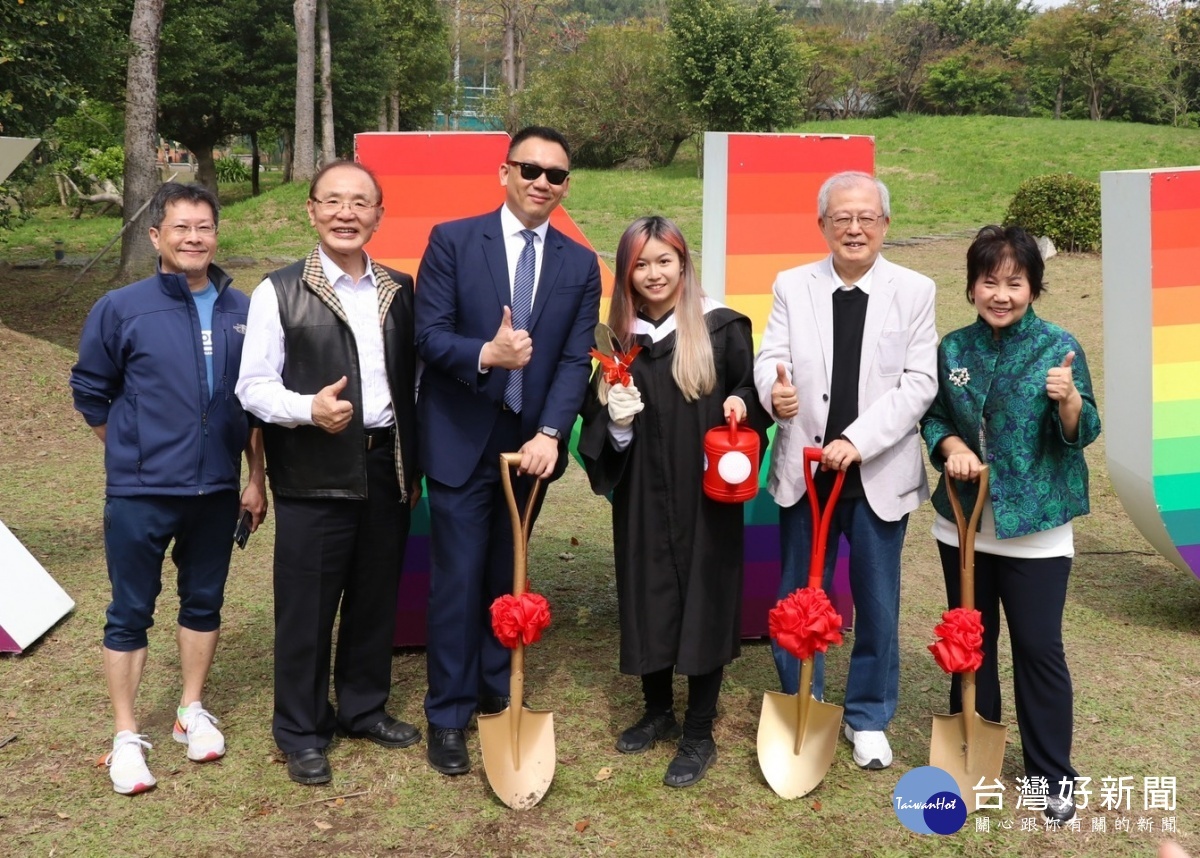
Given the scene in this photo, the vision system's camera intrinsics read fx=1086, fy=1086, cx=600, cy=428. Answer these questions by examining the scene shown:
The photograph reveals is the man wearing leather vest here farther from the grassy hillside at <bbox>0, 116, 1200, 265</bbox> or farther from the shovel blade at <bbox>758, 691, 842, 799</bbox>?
the grassy hillside at <bbox>0, 116, 1200, 265</bbox>

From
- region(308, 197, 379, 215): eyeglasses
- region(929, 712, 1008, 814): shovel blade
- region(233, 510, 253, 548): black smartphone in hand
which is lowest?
region(929, 712, 1008, 814): shovel blade

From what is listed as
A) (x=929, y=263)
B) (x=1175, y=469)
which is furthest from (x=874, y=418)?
(x=929, y=263)

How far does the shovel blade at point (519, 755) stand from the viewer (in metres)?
3.39

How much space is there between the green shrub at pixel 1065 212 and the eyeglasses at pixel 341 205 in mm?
13945

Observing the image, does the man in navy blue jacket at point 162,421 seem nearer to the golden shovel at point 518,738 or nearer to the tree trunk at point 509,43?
the golden shovel at point 518,738

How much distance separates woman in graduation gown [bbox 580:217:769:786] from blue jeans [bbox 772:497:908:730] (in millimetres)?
250

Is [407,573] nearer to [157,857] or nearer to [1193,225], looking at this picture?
[157,857]

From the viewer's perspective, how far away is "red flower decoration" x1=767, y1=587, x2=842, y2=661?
129 inches

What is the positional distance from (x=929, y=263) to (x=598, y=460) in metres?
13.0

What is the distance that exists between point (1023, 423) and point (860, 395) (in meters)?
0.50

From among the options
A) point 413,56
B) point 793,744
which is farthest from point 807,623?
point 413,56

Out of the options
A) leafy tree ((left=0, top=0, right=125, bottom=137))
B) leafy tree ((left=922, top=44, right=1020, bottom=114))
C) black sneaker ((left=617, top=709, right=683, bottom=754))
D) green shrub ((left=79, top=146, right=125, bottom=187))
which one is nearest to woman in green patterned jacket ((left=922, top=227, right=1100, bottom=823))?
black sneaker ((left=617, top=709, right=683, bottom=754))

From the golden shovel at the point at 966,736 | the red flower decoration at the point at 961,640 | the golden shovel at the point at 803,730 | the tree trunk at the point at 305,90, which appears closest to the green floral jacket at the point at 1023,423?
the golden shovel at the point at 966,736

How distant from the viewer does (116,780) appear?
11.4 ft
